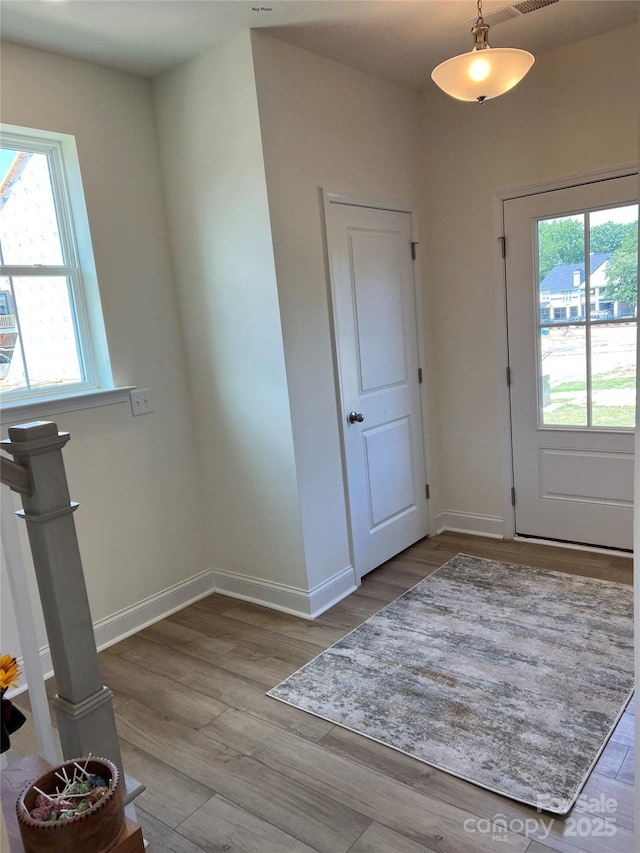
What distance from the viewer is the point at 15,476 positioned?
139 cm

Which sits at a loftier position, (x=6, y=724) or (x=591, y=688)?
(x=6, y=724)

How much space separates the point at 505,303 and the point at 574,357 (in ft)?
1.68

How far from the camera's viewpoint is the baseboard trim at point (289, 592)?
310cm

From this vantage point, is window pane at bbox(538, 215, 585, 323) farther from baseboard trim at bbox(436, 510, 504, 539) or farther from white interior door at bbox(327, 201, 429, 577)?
baseboard trim at bbox(436, 510, 504, 539)

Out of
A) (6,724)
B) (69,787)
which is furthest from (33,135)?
(69,787)

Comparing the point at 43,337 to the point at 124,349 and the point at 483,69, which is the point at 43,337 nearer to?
the point at 124,349

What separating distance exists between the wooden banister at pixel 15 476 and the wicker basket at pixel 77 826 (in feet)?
2.02

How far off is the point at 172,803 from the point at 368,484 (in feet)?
6.22

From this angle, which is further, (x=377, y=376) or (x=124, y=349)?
(x=377, y=376)

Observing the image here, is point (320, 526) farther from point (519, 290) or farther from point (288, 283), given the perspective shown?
point (519, 290)

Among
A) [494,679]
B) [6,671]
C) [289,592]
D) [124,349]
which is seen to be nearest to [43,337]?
[124,349]

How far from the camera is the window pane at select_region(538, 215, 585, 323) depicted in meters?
3.37

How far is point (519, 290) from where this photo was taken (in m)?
3.59

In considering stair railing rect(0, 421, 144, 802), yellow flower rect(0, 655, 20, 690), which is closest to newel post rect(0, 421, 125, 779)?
stair railing rect(0, 421, 144, 802)
